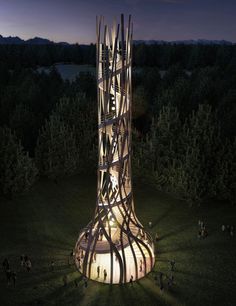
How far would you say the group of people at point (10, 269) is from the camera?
21.3m

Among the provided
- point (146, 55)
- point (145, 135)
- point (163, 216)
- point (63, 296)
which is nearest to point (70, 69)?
point (146, 55)

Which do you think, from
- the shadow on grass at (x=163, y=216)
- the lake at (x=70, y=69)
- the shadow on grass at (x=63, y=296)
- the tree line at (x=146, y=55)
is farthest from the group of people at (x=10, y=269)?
the lake at (x=70, y=69)

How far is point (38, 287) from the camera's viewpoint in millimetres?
21016

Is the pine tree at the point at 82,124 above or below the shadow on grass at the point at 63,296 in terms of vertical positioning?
above

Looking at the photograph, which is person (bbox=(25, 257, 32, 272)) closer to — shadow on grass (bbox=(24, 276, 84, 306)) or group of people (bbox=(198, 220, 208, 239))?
shadow on grass (bbox=(24, 276, 84, 306))

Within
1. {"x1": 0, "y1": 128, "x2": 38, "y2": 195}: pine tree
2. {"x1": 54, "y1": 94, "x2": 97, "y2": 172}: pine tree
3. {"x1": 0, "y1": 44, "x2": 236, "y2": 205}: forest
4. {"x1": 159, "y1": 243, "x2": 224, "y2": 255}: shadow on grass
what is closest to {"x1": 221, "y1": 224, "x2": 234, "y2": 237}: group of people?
{"x1": 159, "y1": 243, "x2": 224, "y2": 255}: shadow on grass

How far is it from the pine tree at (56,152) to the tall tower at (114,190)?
13.1 meters

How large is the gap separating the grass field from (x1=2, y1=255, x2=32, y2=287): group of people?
0.29m

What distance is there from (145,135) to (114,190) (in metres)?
22.2

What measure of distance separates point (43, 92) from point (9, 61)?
80.9ft

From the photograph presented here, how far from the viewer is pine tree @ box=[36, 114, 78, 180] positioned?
34.9m

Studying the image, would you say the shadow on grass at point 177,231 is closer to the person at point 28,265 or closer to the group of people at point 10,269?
the person at point 28,265

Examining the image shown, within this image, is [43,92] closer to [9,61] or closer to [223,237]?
[9,61]

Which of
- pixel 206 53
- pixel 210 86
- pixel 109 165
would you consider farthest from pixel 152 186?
pixel 206 53
